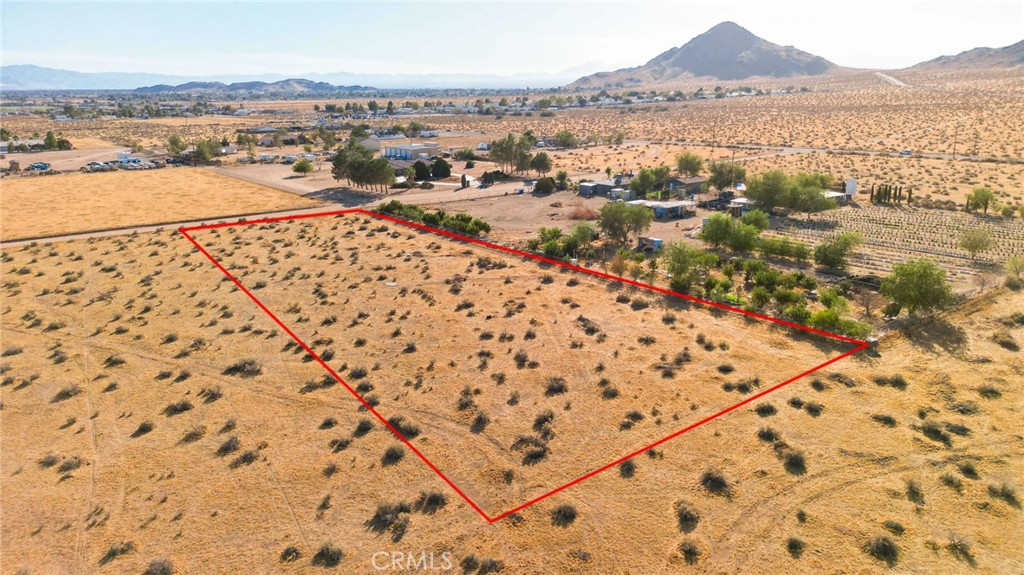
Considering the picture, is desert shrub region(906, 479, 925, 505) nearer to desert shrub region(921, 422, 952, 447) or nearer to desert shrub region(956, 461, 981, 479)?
desert shrub region(956, 461, 981, 479)

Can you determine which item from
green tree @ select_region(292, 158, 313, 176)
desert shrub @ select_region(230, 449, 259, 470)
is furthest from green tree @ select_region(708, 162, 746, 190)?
desert shrub @ select_region(230, 449, 259, 470)

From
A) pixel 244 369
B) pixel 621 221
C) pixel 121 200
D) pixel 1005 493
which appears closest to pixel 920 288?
pixel 1005 493

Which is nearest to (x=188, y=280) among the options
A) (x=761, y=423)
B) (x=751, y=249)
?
(x=761, y=423)

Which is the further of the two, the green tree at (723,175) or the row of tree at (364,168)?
the row of tree at (364,168)

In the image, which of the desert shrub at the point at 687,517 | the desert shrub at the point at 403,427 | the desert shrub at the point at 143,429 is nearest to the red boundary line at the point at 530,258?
the desert shrub at the point at 403,427

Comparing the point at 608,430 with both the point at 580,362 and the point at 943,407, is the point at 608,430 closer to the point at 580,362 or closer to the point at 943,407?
the point at 580,362

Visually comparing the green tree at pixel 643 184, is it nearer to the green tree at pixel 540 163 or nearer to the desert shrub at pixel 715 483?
the green tree at pixel 540 163

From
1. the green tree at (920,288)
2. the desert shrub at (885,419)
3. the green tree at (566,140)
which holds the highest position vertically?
the green tree at (566,140)
